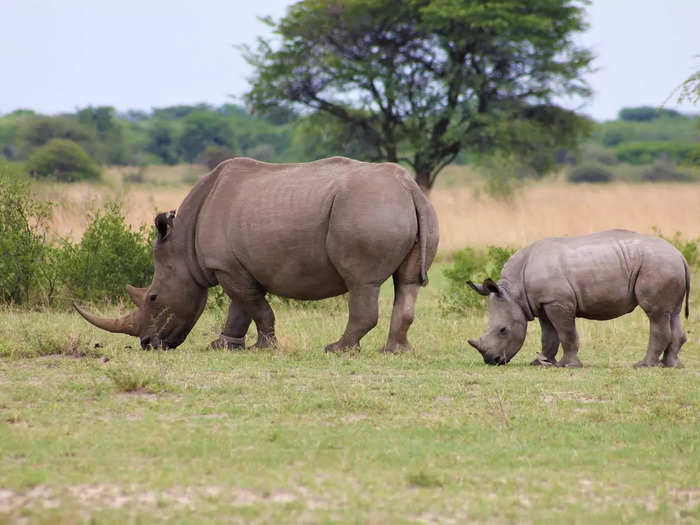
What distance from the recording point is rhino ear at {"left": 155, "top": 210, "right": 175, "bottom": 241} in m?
9.94

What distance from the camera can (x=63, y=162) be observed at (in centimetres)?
3953

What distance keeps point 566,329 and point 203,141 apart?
54.7 metres

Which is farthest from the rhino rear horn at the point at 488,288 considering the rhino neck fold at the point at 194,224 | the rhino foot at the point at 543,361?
the rhino neck fold at the point at 194,224

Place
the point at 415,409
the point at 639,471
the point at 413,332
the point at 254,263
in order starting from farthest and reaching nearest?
the point at 413,332 < the point at 254,263 < the point at 415,409 < the point at 639,471

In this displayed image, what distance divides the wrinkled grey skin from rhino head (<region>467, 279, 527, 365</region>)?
2.51ft

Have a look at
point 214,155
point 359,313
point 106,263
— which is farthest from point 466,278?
point 214,155

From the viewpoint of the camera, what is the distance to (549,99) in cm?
2972

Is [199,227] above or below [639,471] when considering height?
above

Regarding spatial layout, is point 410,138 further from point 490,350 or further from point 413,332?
point 490,350

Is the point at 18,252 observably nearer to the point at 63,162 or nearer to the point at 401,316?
the point at 401,316

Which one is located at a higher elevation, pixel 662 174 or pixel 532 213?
pixel 532 213

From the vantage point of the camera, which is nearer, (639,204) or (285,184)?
(285,184)

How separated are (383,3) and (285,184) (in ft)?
67.0

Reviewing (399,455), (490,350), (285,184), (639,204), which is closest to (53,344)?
(285,184)
